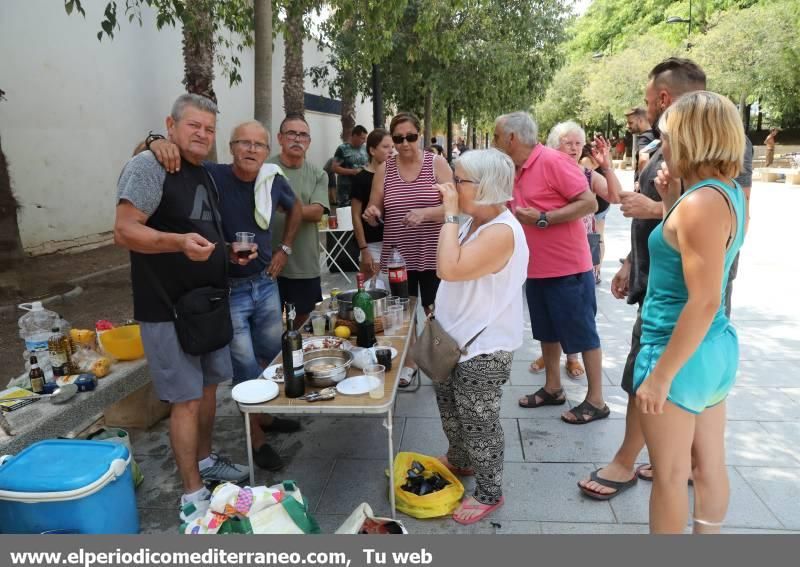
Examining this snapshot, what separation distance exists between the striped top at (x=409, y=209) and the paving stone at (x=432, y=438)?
1.10 m

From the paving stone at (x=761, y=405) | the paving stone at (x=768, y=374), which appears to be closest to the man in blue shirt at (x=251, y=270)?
the paving stone at (x=761, y=405)

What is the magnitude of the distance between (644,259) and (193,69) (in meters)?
6.17

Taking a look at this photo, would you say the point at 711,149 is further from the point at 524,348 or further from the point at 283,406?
the point at 524,348

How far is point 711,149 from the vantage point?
172 centimetres

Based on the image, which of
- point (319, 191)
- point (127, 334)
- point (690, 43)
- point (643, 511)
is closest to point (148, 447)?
point (127, 334)

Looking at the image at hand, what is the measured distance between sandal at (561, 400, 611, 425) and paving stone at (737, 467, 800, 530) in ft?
2.68

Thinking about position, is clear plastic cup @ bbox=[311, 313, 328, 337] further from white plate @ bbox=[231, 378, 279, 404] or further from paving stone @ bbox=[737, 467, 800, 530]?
paving stone @ bbox=[737, 467, 800, 530]

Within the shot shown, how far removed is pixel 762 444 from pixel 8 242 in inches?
278

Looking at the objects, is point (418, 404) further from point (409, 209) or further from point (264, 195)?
point (264, 195)

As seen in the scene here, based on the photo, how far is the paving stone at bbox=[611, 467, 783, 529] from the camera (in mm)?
2582

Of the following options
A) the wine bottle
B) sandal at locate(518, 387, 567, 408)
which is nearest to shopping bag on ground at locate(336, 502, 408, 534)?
the wine bottle

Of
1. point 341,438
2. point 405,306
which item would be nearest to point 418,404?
point 341,438

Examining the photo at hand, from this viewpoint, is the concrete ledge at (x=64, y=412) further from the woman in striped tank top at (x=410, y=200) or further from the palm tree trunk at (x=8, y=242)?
the palm tree trunk at (x=8, y=242)

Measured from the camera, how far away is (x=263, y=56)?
16.7ft
